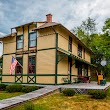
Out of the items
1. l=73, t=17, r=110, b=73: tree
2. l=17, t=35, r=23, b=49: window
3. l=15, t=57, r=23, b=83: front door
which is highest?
l=73, t=17, r=110, b=73: tree

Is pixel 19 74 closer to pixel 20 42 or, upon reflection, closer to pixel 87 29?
pixel 20 42

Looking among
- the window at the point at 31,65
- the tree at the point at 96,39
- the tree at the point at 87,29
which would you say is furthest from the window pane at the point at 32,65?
the tree at the point at 87,29

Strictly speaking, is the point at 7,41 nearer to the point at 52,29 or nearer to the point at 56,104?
the point at 52,29

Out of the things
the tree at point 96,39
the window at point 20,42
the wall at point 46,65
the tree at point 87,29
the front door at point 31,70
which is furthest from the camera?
the tree at point 87,29

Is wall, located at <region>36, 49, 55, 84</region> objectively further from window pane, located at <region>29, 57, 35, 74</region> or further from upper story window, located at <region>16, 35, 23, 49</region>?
upper story window, located at <region>16, 35, 23, 49</region>

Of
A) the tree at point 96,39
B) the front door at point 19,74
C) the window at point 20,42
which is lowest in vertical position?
the front door at point 19,74

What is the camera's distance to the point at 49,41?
674 inches

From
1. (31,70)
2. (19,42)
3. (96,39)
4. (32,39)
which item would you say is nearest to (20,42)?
(19,42)

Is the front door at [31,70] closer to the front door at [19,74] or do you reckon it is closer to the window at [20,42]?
the front door at [19,74]

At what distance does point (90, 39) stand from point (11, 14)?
88.1 ft

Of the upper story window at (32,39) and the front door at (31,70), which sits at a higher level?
the upper story window at (32,39)

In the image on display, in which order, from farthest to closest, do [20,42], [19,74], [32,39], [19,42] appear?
[19,42], [20,42], [19,74], [32,39]

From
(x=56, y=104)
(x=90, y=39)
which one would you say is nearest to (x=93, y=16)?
(x=90, y=39)

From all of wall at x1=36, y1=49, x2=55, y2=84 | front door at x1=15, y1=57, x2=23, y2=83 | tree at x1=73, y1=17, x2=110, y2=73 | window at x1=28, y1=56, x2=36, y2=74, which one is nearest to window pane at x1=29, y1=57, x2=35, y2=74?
window at x1=28, y1=56, x2=36, y2=74
